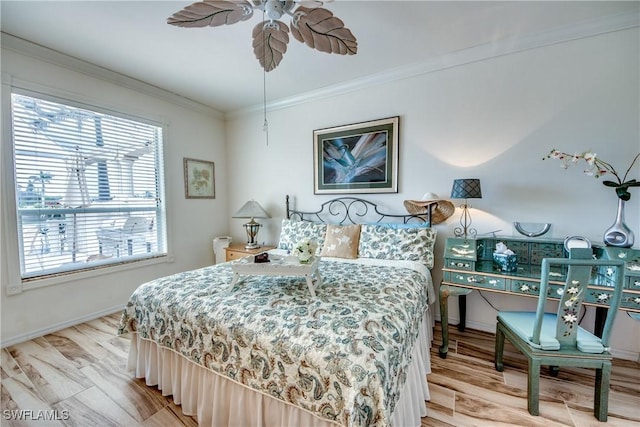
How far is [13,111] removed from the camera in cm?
229

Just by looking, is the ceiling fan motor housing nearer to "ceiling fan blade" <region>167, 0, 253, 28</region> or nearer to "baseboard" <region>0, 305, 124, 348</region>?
"ceiling fan blade" <region>167, 0, 253, 28</region>

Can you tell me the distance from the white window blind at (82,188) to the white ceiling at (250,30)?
651mm

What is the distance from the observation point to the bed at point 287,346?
1045 millimetres

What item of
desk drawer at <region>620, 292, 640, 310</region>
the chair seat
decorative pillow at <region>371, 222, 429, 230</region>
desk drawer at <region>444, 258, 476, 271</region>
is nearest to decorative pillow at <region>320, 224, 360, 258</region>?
decorative pillow at <region>371, 222, 429, 230</region>

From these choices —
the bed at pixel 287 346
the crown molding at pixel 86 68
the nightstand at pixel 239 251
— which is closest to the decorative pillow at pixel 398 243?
the bed at pixel 287 346

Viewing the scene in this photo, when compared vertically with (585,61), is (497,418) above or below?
below

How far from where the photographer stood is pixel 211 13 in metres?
1.46

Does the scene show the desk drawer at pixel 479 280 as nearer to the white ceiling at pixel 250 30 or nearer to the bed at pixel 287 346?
the bed at pixel 287 346

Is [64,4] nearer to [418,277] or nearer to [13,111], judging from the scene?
[13,111]

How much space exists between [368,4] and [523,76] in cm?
155

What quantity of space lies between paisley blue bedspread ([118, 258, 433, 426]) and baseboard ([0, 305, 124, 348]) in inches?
55.2

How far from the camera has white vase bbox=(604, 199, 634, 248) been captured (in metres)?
1.83

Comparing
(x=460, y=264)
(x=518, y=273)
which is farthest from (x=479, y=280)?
(x=518, y=273)

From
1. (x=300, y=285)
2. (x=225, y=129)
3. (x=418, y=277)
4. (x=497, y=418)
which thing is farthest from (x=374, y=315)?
(x=225, y=129)
